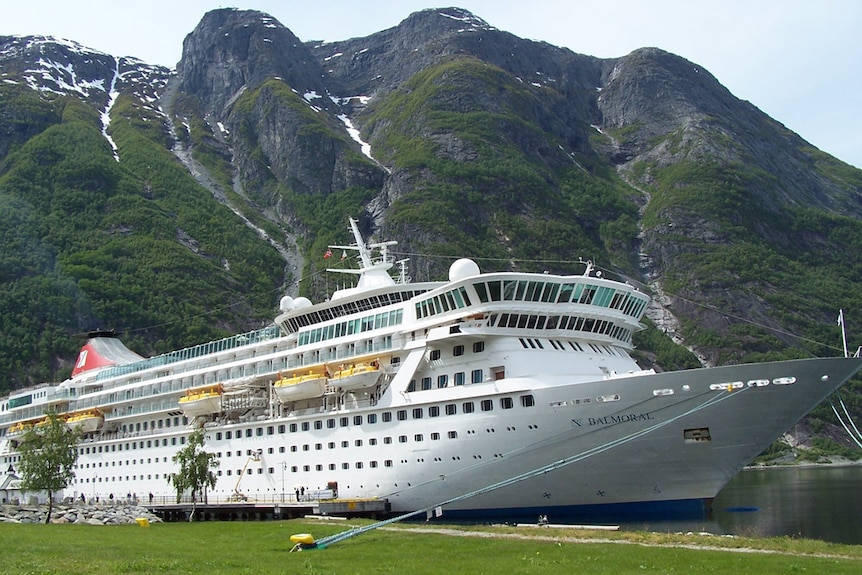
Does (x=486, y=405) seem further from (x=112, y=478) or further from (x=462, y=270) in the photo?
(x=112, y=478)

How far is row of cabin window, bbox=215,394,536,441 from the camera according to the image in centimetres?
2912

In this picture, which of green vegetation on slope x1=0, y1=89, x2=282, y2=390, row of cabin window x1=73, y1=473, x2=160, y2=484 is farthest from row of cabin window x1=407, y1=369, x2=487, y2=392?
green vegetation on slope x1=0, y1=89, x2=282, y2=390

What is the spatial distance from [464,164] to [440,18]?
250 ft

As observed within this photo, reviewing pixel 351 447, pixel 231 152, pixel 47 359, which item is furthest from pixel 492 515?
pixel 231 152

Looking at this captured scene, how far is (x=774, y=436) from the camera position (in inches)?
1078

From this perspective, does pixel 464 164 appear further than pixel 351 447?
Yes

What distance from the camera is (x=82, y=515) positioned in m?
32.4

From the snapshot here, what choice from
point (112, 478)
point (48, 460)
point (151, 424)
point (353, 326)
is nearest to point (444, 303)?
point (353, 326)

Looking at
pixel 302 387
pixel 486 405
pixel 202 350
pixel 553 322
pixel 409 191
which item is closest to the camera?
pixel 486 405

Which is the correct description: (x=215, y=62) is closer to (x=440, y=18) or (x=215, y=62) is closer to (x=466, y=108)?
(x=440, y=18)

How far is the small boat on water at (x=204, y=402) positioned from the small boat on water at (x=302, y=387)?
5450mm

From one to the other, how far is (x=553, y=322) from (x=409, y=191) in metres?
102

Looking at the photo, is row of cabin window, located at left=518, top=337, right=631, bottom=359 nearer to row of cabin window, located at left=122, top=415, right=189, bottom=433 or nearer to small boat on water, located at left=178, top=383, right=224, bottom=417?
small boat on water, located at left=178, top=383, right=224, bottom=417

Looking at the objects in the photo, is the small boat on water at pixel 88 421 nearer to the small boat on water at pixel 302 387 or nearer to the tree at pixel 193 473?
the tree at pixel 193 473
